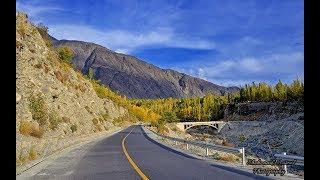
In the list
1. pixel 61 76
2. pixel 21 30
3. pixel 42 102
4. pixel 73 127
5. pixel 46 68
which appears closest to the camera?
pixel 42 102

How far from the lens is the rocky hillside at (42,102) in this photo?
108 ft

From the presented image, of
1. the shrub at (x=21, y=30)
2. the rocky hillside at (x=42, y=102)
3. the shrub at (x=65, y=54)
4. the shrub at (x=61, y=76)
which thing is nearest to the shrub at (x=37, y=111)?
the rocky hillside at (x=42, y=102)

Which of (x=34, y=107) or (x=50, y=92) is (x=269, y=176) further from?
(x=50, y=92)

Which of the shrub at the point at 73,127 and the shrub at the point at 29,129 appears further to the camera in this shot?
the shrub at the point at 73,127

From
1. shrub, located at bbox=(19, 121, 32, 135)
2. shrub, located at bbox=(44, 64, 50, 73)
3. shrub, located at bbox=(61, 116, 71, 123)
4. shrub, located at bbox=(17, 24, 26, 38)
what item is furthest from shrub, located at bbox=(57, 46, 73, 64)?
shrub, located at bbox=(19, 121, 32, 135)

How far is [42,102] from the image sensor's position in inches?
1617

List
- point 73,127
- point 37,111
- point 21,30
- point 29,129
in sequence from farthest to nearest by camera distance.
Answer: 1. point 73,127
2. point 21,30
3. point 37,111
4. point 29,129

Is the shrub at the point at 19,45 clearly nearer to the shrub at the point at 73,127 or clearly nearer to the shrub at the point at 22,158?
the shrub at the point at 73,127

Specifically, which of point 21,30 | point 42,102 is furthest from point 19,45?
point 42,102

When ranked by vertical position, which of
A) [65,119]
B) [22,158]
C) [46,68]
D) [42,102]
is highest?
[46,68]

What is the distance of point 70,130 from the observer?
51.6m

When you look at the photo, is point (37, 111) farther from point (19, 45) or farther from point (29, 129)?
point (19, 45)
